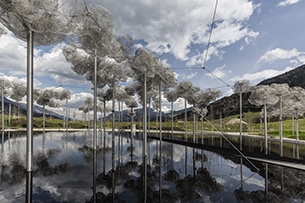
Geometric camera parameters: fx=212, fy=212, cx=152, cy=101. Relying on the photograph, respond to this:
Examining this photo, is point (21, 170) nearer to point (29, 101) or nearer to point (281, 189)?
point (29, 101)

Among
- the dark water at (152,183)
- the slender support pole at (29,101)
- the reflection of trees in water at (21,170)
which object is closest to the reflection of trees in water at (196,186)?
the dark water at (152,183)

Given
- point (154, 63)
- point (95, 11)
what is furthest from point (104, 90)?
point (95, 11)

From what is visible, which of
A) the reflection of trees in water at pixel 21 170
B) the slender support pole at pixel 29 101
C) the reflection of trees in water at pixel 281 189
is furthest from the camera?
the slender support pole at pixel 29 101

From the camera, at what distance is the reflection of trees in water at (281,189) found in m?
6.14

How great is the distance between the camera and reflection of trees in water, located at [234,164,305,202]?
614cm

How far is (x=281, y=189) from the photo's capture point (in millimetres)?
7027

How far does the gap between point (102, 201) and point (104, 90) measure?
85.3ft

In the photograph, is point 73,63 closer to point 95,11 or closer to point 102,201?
point 95,11

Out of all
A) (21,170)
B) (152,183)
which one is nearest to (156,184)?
(152,183)

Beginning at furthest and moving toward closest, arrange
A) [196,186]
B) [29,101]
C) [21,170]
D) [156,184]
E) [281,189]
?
[21,170] → [29,101] → [156,184] → [196,186] → [281,189]

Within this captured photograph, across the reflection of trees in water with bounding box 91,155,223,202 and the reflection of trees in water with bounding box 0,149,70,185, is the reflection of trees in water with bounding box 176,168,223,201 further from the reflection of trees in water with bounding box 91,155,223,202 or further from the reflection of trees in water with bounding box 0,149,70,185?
the reflection of trees in water with bounding box 0,149,70,185

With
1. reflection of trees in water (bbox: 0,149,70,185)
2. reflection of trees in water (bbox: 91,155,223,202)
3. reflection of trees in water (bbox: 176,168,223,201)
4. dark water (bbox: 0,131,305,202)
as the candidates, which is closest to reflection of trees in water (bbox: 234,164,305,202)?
dark water (bbox: 0,131,305,202)

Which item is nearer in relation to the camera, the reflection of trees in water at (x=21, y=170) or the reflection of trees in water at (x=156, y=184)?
the reflection of trees in water at (x=156, y=184)

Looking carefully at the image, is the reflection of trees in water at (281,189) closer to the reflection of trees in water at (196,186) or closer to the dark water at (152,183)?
the dark water at (152,183)
